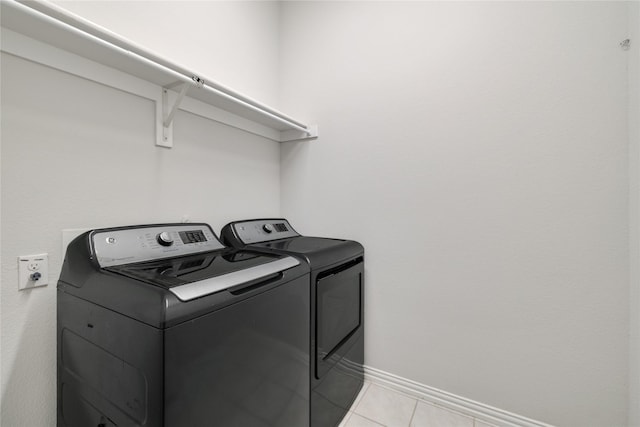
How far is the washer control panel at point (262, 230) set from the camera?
1475mm

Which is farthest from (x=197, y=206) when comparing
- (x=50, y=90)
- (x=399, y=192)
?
(x=399, y=192)

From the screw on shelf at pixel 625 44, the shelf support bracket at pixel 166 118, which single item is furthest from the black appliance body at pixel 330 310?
the screw on shelf at pixel 625 44

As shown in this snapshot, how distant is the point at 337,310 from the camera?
4.47 feet

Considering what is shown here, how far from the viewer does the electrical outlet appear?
87 centimetres

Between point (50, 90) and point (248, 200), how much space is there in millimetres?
1028

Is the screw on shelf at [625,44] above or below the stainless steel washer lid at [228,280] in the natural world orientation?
above

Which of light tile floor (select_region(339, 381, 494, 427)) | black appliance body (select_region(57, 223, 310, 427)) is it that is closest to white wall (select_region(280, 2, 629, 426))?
light tile floor (select_region(339, 381, 494, 427))

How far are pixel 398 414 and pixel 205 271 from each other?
134cm

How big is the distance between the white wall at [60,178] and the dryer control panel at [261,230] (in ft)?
0.60

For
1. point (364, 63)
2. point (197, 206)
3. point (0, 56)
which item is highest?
point (364, 63)

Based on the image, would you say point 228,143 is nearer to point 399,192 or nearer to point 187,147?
point 187,147

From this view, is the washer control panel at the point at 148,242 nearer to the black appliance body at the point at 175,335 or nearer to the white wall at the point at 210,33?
the black appliance body at the point at 175,335

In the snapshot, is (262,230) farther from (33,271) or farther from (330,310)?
(33,271)

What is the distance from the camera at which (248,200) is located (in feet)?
5.80
